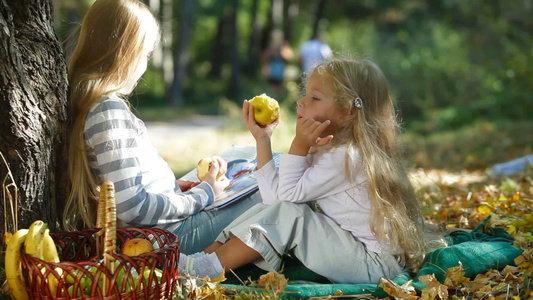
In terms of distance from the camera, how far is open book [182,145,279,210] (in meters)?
3.28

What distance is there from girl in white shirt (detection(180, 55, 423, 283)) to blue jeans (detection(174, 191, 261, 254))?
17cm

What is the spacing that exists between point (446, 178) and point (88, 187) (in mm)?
4272

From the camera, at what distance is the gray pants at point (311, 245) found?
2.82 m

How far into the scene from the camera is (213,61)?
85.3ft

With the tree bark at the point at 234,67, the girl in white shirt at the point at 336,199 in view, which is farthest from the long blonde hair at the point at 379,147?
the tree bark at the point at 234,67

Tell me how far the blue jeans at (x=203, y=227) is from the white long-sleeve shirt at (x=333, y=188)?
14.7 inches

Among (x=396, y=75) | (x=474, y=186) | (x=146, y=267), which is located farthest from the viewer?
(x=396, y=75)

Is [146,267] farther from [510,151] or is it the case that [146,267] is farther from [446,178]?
[510,151]

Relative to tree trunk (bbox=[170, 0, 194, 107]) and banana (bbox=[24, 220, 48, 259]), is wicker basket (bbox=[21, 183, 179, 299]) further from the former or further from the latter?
tree trunk (bbox=[170, 0, 194, 107])

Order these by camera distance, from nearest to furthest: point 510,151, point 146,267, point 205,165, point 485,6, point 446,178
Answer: point 146,267 < point 205,165 < point 446,178 < point 510,151 < point 485,6

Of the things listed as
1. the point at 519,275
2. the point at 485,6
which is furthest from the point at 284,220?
the point at 485,6

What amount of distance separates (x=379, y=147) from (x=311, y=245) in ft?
2.04

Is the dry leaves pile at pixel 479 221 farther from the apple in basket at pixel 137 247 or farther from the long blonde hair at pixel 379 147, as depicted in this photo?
the apple in basket at pixel 137 247

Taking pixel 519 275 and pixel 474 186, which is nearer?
pixel 519 275
